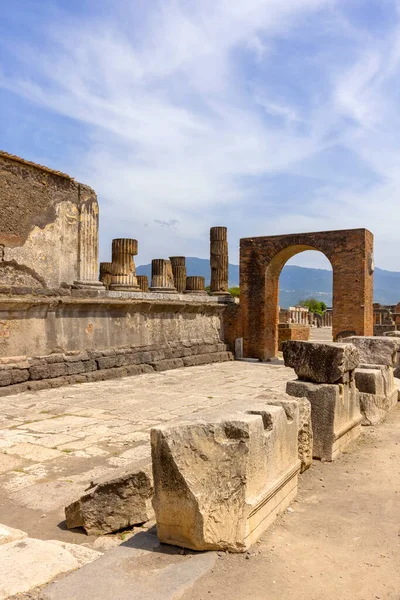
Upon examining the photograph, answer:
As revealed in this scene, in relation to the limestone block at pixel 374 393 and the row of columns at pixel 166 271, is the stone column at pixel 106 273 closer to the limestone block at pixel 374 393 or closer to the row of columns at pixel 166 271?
the row of columns at pixel 166 271

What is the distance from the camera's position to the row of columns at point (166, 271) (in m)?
12.6

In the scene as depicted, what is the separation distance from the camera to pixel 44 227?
9.98 metres

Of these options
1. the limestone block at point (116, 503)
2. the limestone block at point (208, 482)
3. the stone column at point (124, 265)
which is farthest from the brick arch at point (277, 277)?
the limestone block at point (208, 482)

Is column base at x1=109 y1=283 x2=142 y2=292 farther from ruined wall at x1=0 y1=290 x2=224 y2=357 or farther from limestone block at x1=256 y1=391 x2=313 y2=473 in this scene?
limestone block at x1=256 y1=391 x2=313 y2=473

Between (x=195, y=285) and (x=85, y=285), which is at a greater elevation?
(x=195, y=285)

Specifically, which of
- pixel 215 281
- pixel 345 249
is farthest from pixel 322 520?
pixel 215 281

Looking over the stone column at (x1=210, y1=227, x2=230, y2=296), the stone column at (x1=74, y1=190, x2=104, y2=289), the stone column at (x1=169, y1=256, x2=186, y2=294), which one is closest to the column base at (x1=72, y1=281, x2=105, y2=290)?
the stone column at (x1=74, y1=190, x2=104, y2=289)

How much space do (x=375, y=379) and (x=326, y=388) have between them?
216 centimetres

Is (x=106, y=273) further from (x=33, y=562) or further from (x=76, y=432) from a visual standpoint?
(x=33, y=562)

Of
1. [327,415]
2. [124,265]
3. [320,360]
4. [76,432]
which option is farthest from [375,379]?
[124,265]

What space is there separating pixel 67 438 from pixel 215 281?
11.4 meters

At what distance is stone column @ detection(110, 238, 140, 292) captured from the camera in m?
12.3

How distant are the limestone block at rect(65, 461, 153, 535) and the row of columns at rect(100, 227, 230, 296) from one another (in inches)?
Result: 357

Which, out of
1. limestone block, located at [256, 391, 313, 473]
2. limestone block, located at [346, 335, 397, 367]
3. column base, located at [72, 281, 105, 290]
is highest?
column base, located at [72, 281, 105, 290]
